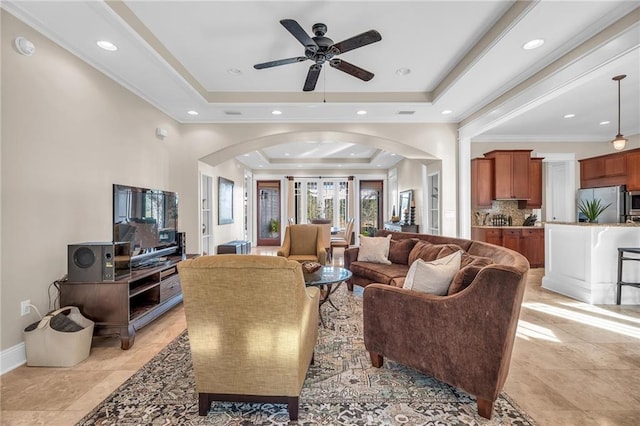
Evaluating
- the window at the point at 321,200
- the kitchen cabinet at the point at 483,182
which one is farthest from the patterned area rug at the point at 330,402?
the window at the point at 321,200

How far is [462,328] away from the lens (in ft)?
5.86

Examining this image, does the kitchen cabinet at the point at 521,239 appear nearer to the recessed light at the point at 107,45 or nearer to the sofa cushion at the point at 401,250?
the sofa cushion at the point at 401,250

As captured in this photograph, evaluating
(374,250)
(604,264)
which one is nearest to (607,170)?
(604,264)

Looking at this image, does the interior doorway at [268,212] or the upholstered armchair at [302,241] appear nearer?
the upholstered armchair at [302,241]

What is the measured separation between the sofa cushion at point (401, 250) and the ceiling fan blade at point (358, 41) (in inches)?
107

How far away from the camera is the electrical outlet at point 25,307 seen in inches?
93.1

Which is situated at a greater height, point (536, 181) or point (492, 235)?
point (536, 181)

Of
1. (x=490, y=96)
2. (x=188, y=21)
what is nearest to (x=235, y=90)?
(x=188, y=21)

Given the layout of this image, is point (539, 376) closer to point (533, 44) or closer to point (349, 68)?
point (533, 44)

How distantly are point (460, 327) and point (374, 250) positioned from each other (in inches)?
98.8

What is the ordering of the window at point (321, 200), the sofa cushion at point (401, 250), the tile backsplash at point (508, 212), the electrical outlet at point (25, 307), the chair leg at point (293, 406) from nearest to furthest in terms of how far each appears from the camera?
the chair leg at point (293, 406) → the electrical outlet at point (25, 307) → the sofa cushion at point (401, 250) → the tile backsplash at point (508, 212) → the window at point (321, 200)

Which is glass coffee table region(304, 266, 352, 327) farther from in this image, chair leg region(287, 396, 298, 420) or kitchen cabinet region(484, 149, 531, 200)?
kitchen cabinet region(484, 149, 531, 200)

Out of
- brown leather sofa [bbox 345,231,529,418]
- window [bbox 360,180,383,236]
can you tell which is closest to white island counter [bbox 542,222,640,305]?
brown leather sofa [bbox 345,231,529,418]

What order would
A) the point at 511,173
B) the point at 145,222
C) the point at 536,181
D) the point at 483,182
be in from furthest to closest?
the point at 536,181, the point at 483,182, the point at 511,173, the point at 145,222
